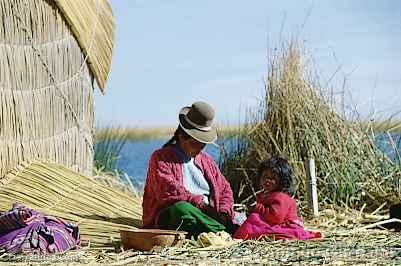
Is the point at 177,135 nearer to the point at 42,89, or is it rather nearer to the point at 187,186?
the point at 187,186

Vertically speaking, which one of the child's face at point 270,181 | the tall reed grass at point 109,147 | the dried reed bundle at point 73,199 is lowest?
the tall reed grass at point 109,147

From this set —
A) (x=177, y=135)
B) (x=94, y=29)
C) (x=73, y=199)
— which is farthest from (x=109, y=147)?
(x=177, y=135)

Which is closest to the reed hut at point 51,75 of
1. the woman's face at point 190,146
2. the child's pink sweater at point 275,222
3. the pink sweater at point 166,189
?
the pink sweater at point 166,189

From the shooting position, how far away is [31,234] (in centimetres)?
507

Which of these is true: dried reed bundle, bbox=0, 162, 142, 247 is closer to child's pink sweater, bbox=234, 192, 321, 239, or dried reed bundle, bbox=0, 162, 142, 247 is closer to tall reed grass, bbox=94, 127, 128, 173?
child's pink sweater, bbox=234, 192, 321, 239

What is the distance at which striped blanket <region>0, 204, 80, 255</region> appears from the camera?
503cm

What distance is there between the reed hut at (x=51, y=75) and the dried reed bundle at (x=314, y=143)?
128 cm

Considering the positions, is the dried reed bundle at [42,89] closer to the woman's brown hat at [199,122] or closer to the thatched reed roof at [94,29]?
the thatched reed roof at [94,29]

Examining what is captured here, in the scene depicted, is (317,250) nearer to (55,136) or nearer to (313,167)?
(313,167)

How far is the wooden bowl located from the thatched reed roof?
2.47 meters

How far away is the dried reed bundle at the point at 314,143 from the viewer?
285 inches

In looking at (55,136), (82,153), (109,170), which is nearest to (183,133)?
(55,136)

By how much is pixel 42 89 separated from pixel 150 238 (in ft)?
7.28

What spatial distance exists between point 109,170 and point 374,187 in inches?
136
